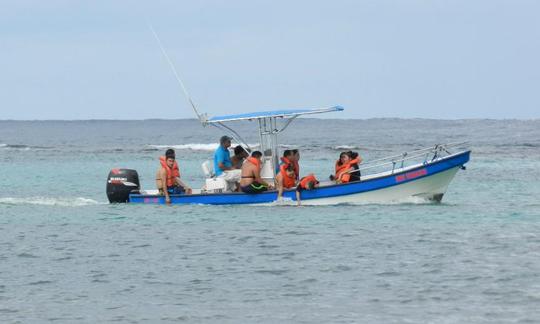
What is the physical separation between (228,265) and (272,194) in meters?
6.34

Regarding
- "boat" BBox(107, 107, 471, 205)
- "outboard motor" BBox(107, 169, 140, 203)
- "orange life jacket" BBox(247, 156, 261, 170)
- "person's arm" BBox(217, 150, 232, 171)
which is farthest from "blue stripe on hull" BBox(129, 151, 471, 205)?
"outboard motor" BBox(107, 169, 140, 203)

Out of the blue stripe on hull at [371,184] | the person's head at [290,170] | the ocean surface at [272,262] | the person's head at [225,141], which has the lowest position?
the ocean surface at [272,262]

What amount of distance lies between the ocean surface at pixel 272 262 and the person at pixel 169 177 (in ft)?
1.42

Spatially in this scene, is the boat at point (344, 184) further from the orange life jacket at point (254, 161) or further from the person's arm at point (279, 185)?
the orange life jacket at point (254, 161)

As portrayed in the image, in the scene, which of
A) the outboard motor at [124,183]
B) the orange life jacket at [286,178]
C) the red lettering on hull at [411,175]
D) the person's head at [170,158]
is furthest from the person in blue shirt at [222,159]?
the red lettering on hull at [411,175]

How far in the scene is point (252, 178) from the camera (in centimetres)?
2233

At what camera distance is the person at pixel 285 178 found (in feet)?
72.7

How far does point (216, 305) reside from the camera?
43.1ft

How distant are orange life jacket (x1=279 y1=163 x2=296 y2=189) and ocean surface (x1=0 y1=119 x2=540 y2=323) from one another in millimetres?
540

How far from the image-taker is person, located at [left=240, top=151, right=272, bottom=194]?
22.1 metres

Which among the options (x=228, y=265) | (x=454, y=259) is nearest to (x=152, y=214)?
(x=228, y=265)

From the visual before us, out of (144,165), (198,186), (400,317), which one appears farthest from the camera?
(144,165)

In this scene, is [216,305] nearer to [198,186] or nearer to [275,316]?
[275,316]

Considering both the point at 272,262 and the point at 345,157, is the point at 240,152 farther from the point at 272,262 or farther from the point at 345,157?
the point at 272,262
